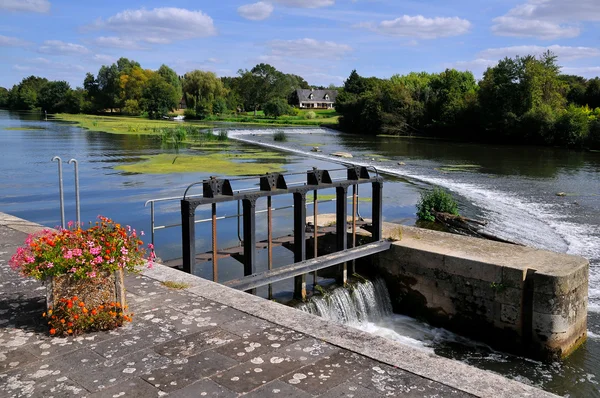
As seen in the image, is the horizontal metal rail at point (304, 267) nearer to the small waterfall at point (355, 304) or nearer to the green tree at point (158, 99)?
the small waterfall at point (355, 304)

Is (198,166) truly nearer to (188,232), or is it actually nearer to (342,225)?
(342,225)

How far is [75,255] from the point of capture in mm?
5445

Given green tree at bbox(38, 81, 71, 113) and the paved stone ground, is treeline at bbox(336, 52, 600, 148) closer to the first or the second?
the paved stone ground

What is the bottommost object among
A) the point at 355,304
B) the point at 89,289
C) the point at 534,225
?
the point at 355,304

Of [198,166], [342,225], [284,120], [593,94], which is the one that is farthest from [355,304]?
[284,120]

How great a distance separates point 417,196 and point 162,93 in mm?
88476

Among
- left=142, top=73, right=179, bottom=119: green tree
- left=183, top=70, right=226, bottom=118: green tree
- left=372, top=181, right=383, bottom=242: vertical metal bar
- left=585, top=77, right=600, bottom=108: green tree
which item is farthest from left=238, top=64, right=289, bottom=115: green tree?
left=372, top=181, right=383, bottom=242: vertical metal bar

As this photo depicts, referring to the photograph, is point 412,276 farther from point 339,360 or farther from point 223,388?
point 223,388

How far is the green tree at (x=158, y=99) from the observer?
103 meters

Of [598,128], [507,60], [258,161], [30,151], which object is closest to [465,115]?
[507,60]

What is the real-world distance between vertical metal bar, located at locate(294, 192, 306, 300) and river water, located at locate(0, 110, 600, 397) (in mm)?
614

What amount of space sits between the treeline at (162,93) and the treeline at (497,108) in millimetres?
36572

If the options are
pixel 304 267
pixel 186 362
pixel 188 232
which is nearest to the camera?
pixel 186 362

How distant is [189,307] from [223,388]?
1.96m
